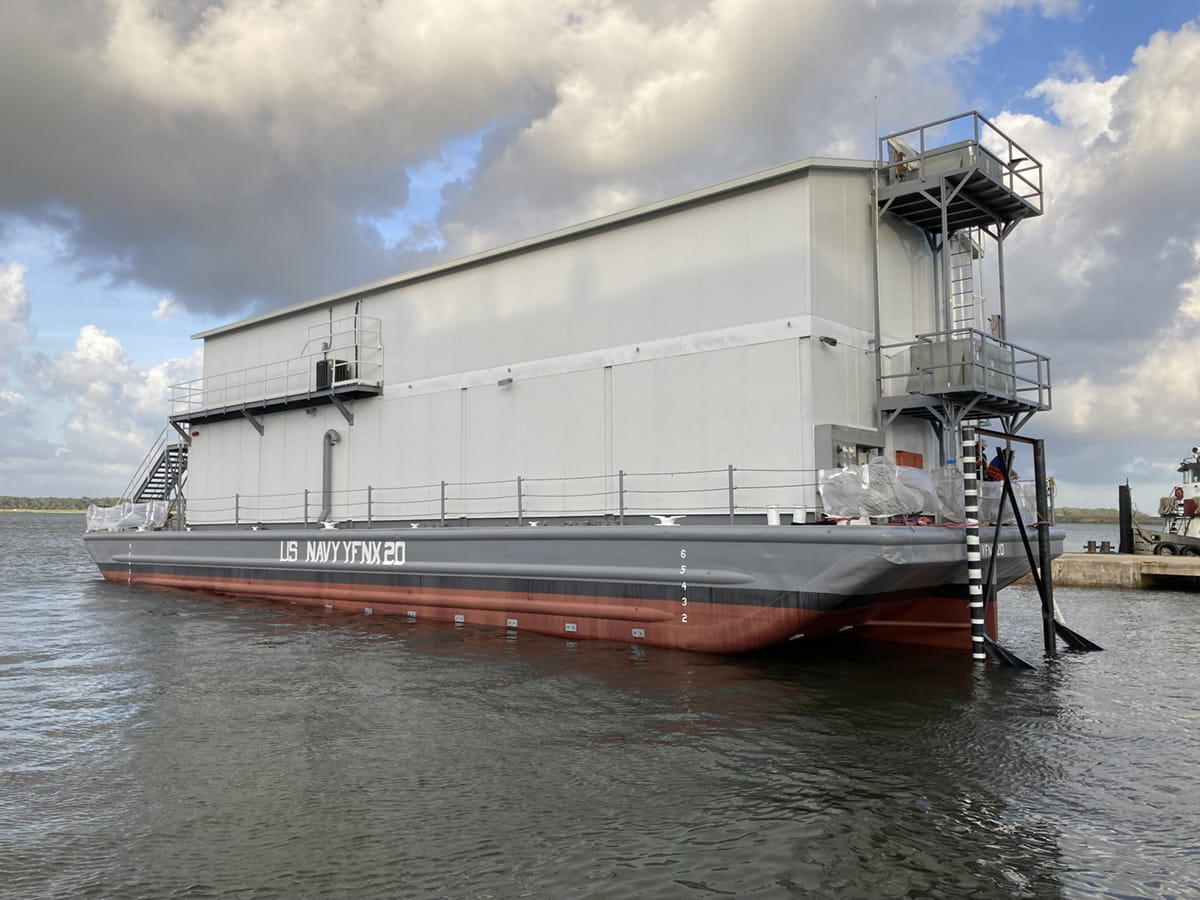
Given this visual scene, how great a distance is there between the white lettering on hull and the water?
282 centimetres

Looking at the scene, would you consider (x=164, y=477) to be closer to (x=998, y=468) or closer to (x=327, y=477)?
(x=327, y=477)

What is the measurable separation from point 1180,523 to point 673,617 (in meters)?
26.0

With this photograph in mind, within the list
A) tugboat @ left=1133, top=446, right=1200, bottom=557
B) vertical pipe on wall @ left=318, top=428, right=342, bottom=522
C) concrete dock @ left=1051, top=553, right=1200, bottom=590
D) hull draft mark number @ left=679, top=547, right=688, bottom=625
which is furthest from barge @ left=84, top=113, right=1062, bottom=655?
tugboat @ left=1133, top=446, right=1200, bottom=557

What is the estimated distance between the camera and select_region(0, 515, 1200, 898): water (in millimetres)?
4645

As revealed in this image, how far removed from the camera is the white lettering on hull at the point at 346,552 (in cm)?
1394

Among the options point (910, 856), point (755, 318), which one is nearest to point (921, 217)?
point (755, 318)

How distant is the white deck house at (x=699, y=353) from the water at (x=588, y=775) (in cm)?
289

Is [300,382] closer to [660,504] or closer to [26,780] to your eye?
[660,504]

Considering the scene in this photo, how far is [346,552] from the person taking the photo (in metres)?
14.7

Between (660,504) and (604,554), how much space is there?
4.25 feet

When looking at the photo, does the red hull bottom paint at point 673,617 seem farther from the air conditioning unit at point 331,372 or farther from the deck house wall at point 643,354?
the air conditioning unit at point 331,372

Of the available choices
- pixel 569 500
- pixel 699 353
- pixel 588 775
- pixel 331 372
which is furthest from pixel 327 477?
pixel 588 775

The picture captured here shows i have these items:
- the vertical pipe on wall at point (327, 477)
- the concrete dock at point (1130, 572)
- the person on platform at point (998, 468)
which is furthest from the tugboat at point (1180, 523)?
the vertical pipe on wall at point (327, 477)

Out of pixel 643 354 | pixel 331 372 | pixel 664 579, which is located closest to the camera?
pixel 664 579
